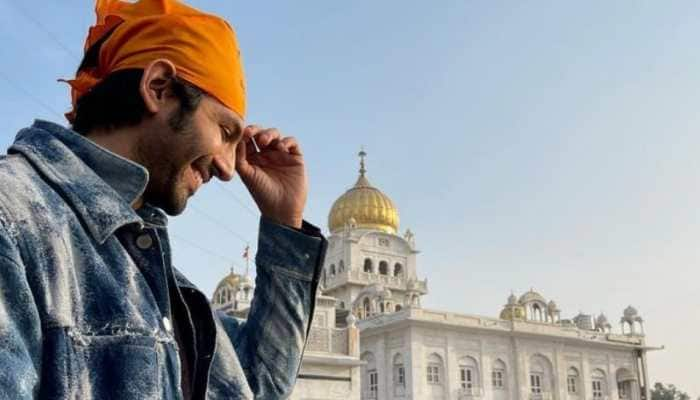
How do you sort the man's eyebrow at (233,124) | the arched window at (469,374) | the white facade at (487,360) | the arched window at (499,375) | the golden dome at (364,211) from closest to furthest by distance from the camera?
the man's eyebrow at (233,124), the white facade at (487,360), the arched window at (469,374), the arched window at (499,375), the golden dome at (364,211)

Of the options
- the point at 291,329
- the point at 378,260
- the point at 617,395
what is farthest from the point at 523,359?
the point at 291,329

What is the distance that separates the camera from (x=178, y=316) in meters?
1.18

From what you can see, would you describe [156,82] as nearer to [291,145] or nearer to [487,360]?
[291,145]

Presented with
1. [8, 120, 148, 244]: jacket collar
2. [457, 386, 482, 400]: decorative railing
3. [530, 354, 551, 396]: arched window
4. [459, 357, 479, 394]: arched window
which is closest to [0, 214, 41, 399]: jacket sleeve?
[8, 120, 148, 244]: jacket collar

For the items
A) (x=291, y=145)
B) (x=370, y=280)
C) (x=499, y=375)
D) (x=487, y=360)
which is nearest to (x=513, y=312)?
(x=499, y=375)

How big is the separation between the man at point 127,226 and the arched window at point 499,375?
28.6 m

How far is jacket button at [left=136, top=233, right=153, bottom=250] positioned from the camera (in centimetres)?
104

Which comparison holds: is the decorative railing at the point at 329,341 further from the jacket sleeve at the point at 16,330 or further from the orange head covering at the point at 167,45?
the jacket sleeve at the point at 16,330

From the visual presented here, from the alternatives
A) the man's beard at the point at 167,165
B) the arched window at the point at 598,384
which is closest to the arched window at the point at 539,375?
the arched window at the point at 598,384

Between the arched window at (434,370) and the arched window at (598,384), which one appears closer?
the arched window at (434,370)

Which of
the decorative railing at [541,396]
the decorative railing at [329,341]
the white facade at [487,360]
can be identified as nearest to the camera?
the decorative railing at [329,341]

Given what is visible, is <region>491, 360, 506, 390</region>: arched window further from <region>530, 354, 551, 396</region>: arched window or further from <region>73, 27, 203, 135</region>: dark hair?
<region>73, 27, 203, 135</region>: dark hair

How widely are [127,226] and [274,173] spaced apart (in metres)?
0.79

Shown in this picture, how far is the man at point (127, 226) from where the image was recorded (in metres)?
0.85
